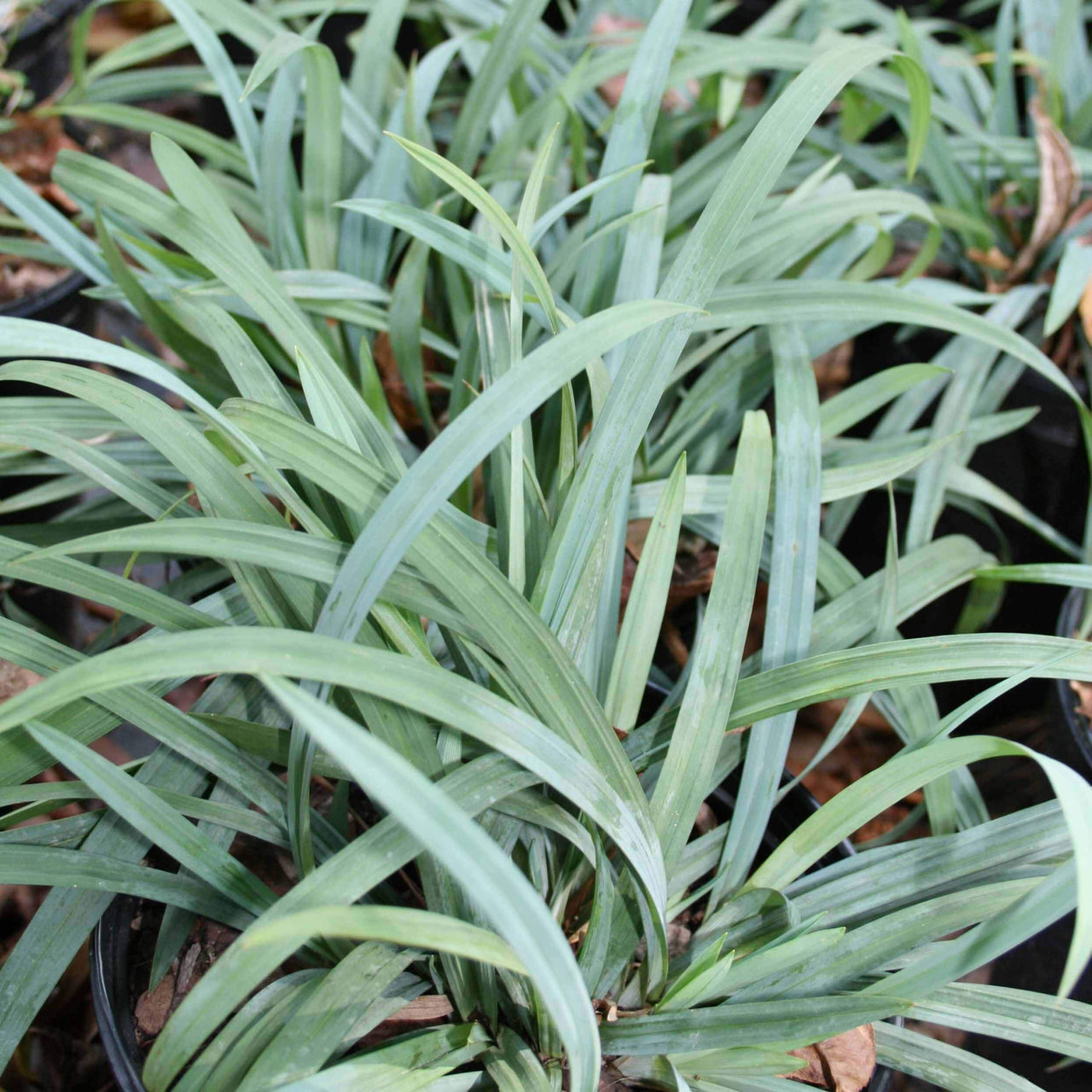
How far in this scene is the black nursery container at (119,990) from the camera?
1.85ft

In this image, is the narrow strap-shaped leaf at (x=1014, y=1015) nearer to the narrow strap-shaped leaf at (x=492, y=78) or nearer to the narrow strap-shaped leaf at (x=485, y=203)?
the narrow strap-shaped leaf at (x=485, y=203)

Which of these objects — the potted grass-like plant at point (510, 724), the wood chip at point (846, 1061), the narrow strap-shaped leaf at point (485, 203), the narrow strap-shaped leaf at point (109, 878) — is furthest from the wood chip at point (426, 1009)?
the narrow strap-shaped leaf at point (485, 203)

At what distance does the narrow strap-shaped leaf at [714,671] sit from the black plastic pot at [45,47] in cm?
127

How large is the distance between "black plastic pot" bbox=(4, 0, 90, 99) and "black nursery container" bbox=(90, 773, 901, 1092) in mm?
1250

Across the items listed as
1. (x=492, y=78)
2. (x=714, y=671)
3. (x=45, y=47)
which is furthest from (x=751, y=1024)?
(x=45, y=47)

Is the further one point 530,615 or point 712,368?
point 712,368

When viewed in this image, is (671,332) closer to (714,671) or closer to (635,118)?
(714,671)

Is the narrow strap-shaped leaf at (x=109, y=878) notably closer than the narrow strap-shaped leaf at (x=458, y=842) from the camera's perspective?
No

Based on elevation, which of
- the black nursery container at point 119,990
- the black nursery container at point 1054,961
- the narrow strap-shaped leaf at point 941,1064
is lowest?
the black nursery container at point 1054,961

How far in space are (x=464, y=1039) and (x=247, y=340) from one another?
0.47m

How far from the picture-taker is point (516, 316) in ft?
2.09

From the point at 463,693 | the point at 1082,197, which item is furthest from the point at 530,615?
the point at 1082,197

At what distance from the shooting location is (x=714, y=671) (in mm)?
633

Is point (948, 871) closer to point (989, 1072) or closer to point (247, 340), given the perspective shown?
point (989, 1072)
